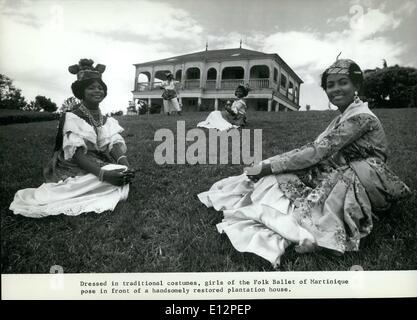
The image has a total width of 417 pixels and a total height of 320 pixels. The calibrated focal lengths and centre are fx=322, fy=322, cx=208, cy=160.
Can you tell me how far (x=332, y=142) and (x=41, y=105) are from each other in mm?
3823

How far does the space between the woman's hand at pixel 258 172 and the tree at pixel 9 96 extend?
8.32 feet

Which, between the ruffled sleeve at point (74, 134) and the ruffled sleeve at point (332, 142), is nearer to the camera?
the ruffled sleeve at point (332, 142)

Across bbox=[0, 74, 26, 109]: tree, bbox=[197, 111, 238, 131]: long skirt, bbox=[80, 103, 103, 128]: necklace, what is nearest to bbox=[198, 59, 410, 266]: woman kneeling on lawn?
bbox=[80, 103, 103, 128]: necklace

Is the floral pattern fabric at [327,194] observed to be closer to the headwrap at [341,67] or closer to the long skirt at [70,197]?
the headwrap at [341,67]

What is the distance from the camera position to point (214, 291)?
2.55 metres

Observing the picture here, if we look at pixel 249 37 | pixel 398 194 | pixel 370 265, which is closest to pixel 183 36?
pixel 249 37

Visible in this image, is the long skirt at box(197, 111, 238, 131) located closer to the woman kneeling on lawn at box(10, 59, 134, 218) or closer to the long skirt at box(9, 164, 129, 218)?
the woman kneeling on lawn at box(10, 59, 134, 218)

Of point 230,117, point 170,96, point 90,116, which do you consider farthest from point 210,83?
point 90,116

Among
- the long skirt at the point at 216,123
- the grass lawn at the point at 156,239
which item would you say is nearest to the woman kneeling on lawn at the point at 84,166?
the grass lawn at the point at 156,239

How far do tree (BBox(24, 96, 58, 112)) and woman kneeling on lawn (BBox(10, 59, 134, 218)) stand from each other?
43.9 inches

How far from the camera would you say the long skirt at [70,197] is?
2658 millimetres

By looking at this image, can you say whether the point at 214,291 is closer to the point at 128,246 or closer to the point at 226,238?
the point at 226,238

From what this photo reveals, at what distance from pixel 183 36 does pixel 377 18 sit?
6.56 feet

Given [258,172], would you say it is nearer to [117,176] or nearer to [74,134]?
[117,176]
